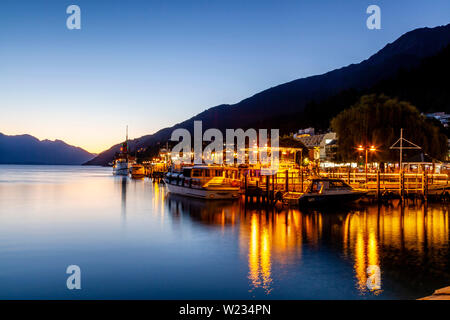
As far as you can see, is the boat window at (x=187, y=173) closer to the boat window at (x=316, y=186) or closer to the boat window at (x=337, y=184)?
the boat window at (x=316, y=186)

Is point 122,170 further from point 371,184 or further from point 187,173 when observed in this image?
point 371,184

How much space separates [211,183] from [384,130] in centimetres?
2581

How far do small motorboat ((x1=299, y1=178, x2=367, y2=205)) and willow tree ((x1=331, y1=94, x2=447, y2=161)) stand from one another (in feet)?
61.8

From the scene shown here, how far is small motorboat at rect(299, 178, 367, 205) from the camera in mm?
35688

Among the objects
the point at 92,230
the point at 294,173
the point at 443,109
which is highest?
the point at 443,109

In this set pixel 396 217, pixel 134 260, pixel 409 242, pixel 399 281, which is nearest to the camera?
pixel 399 281

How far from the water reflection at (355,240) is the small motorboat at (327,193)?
→ 106 cm

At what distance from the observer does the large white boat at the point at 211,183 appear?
148 feet

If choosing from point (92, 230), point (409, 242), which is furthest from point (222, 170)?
point (409, 242)

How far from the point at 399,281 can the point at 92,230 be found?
22.1 metres

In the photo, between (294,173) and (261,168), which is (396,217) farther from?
(261,168)

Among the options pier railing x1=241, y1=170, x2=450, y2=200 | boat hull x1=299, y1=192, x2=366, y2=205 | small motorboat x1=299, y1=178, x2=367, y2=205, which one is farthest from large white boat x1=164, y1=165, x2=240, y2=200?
boat hull x1=299, y1=192, x2=366, y2=205

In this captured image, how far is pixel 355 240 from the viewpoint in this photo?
23.7 metres
